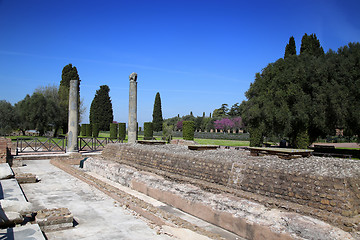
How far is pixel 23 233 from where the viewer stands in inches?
158

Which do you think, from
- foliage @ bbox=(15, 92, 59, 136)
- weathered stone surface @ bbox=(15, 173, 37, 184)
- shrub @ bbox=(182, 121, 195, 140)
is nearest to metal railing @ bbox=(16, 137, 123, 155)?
shrub @ bbox=(182, 121, 195, 140)

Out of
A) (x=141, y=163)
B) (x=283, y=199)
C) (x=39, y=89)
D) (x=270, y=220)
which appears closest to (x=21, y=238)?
(x=270, y=220)

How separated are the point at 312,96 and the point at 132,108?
1034cm

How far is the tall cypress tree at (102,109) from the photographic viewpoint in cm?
5044

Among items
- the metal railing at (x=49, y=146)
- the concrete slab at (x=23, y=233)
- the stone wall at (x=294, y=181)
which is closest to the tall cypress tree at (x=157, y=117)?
the metal railing at (x=49, y=146)

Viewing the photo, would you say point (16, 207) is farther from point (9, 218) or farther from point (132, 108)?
point (132, 108)

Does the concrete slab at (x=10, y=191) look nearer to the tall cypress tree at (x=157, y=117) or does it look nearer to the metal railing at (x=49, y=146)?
A: the metal railing at (x=49, y=146)

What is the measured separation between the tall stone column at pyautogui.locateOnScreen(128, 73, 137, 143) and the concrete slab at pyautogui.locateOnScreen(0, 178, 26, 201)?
356 inches

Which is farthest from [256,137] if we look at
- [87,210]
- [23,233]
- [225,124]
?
[225,124]

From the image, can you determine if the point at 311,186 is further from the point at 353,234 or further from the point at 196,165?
the point at 196,165

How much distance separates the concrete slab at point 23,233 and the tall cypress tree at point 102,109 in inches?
1864

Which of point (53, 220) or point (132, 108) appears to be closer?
point (53, 220)

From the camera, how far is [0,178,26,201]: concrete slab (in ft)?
19.7

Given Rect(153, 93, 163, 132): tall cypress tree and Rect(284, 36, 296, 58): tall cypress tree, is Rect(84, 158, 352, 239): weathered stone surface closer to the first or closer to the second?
Rect(284, 36, 296, 58): tall cypress tree
